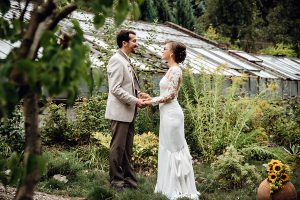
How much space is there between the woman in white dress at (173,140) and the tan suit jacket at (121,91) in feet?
0.88

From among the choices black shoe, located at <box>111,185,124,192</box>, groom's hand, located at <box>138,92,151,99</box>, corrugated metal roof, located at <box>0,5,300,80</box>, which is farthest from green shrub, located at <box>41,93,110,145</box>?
corrugated metal roof, located at <box>0,5,300,80</box>

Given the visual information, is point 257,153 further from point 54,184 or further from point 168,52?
point 54,184

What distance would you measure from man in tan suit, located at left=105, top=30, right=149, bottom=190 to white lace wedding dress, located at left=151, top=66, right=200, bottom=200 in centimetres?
34

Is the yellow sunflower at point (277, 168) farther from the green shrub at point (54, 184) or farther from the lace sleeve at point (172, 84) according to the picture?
the green shrub at point (54, 184)

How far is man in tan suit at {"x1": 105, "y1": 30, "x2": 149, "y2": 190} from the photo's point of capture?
18.0ft

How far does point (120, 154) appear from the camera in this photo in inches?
218

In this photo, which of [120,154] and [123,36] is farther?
[123,36]

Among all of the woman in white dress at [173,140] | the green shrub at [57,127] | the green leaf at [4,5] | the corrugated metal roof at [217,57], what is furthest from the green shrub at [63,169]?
the corrugated metal roof at [217,57]

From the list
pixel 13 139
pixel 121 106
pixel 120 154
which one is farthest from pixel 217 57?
pixel 120 154

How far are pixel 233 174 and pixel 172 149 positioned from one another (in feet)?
3.11

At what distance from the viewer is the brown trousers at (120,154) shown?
18.1 ft

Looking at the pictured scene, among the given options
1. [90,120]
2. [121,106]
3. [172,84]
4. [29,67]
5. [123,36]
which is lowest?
[90,120]

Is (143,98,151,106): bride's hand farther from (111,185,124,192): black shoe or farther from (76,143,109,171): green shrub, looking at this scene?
(76,143,109,171): green shrub

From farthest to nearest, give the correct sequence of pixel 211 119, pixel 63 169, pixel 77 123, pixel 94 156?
pixel 77 123
pixel 211 119
pixel 94 156
pixel 63 169
